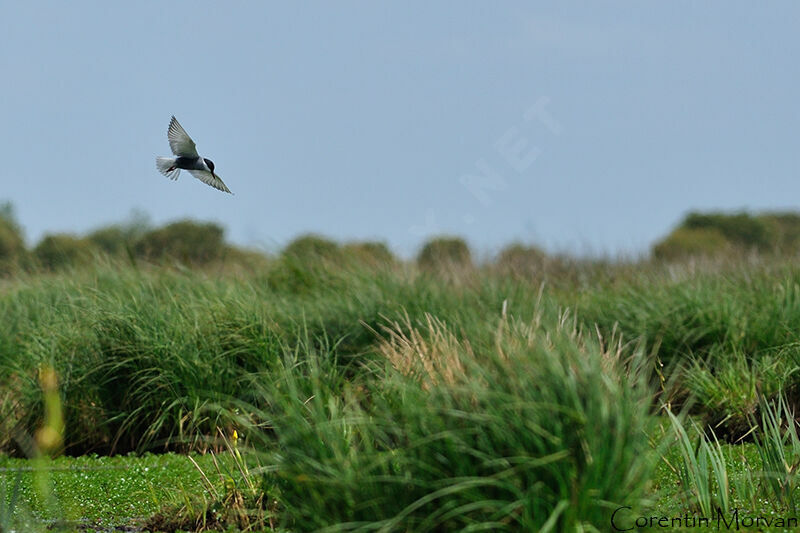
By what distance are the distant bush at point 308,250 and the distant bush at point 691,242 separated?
51.5 feet

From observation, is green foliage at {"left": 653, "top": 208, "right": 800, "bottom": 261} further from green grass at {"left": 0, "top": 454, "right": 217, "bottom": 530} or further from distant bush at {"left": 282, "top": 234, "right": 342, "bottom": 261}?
green grass at {"left": 0, "top": 454, "right": 217, "bottom": 530}

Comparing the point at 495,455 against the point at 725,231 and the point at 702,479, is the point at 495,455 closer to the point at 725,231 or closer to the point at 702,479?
the point at 702,479

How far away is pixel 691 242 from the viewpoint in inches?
1191

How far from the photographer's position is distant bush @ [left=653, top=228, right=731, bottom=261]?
94.4 feet

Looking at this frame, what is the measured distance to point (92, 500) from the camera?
21.7 feet

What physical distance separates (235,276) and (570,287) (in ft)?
16.7

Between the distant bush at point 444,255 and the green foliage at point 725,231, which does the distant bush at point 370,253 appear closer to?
the distant bush at point 444,255

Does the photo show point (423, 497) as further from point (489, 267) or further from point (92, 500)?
point (489, 267)

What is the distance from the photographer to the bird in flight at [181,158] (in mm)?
5586

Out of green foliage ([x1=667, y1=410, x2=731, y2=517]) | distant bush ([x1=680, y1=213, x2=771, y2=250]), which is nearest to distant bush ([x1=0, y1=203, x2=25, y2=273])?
distant bush ([x1=680, y1=213, x2=771, y2=250])

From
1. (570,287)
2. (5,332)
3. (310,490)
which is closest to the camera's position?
(310,490)

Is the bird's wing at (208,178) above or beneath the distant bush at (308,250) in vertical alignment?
above

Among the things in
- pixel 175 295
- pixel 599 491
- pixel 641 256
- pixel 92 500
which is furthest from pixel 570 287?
pixel 599 491

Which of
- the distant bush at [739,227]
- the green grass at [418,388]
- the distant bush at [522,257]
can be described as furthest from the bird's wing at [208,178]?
the distant bush at [739,227]
